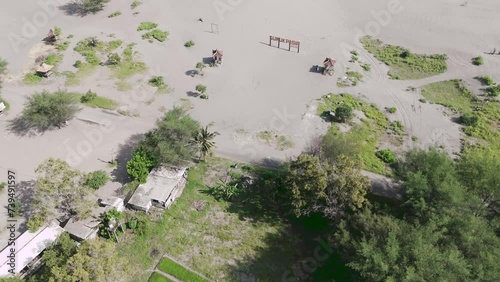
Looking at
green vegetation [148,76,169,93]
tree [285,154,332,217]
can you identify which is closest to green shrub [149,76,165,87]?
green vegetation [148,76,169,93]

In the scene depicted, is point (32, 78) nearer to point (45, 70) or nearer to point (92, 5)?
point (45, 70)

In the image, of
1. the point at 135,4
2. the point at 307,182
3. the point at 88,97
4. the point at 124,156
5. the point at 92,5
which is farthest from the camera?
the point at 135,4

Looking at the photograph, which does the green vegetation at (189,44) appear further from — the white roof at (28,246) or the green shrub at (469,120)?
the green shrub at (469,120)

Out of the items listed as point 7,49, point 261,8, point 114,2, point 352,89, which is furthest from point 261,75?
point 7,49

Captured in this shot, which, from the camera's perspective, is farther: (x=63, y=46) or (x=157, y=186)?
(x=63, y=46)

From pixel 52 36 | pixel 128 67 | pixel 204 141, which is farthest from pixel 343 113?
pixel 52 36

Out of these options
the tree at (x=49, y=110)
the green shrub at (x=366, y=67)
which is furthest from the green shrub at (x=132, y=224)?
the green shrub at (x=366, y=67)

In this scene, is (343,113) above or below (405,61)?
below
